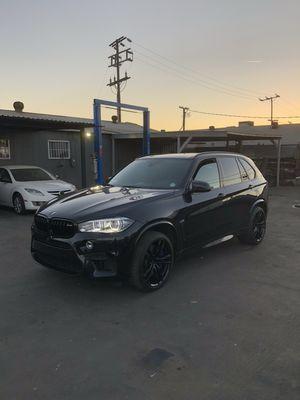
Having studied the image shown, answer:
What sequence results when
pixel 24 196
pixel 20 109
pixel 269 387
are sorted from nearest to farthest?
pixel 269 387
pixel 24 196
pixel 20 109

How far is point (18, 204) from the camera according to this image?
35.6ft

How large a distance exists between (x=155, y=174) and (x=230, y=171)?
4.67 feet

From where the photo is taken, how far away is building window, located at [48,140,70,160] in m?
18.1

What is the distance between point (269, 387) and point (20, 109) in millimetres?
20567

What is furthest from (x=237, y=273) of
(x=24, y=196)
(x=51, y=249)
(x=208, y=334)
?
(x=24, y=196)

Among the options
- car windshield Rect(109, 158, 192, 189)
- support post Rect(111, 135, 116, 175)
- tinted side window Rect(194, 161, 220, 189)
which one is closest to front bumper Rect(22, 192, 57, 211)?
car windshield Rect(109, 158, 192, 189)

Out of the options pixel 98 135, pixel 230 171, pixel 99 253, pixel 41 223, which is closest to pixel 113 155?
pixel 98 135

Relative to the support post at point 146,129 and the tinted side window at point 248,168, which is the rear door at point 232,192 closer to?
the tinted side window at point 248,168

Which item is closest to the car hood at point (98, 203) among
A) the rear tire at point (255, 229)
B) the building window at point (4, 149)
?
the rear tire at point (255, 229)

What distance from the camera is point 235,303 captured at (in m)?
4.32

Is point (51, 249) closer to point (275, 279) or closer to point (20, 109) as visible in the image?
point (275, 279)

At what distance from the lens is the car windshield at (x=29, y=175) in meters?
11.5

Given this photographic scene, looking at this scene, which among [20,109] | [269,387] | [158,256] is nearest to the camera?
[269,387]

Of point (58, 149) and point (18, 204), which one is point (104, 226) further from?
point (58, 149)
